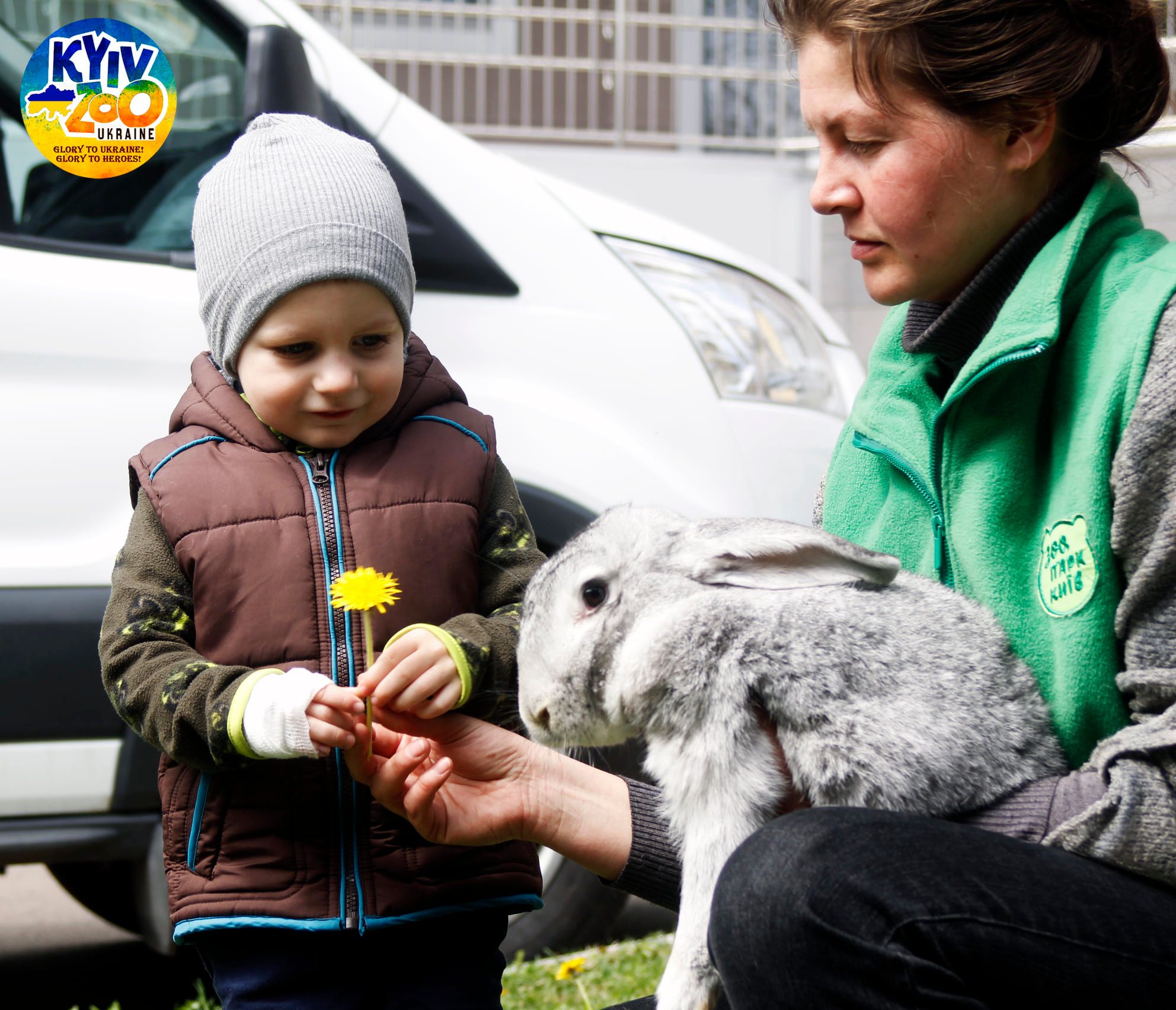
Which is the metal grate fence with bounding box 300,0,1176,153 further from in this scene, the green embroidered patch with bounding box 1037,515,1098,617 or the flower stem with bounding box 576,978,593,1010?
the green embroidered patch with bounding box 1037,515,1098,617

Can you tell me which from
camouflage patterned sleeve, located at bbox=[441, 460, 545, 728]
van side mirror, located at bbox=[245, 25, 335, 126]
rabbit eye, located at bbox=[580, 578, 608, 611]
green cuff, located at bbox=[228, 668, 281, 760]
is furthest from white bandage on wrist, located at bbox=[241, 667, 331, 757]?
van side mirror, located at bbox=[245, 25, 335, 126]

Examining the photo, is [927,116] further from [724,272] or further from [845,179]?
[724,272]

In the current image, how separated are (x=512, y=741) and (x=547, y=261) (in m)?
1.30

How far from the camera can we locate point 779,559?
5.57ft

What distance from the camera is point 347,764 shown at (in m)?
1.87

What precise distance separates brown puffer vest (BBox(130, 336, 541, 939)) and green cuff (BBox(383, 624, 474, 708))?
0.43 feet

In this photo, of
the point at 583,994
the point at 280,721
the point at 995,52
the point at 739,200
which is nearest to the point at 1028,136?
the point at 995,52

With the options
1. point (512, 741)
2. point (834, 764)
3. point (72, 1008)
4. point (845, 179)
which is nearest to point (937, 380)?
point (845, 179)

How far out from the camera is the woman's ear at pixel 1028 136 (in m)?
1.78

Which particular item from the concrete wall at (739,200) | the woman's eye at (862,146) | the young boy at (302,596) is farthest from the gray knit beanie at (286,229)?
the concrete wall at (739,200)

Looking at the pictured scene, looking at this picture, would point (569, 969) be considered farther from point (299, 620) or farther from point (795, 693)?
point (795, 693)

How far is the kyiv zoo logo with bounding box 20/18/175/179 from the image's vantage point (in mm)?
2967

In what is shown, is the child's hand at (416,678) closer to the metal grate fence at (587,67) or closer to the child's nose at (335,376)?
the child's nose at (335,376)

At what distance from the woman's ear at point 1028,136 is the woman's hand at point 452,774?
1.11 m
